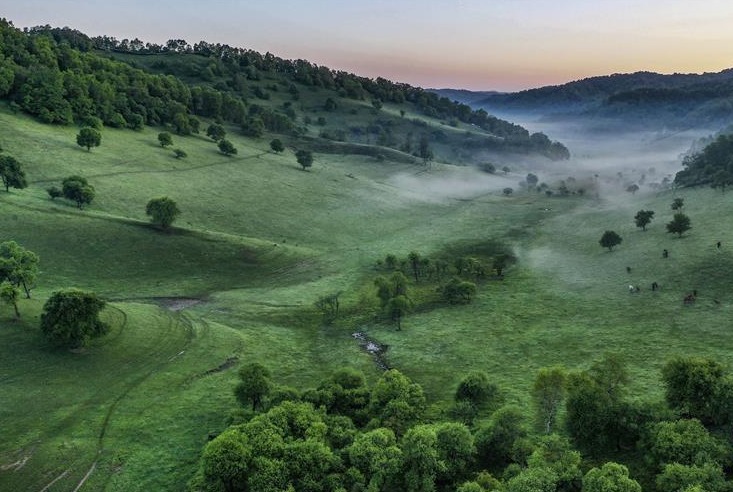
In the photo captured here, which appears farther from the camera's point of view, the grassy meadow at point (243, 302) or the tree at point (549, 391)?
the grassy meadow at point (243, 302)

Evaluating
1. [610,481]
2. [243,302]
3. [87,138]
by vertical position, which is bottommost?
[243,302]

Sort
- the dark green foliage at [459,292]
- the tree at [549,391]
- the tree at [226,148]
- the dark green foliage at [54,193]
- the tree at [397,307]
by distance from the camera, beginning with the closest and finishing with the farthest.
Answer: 1. the tree at [549,391]
2. the tree at [397,307]
3. the dark green foliage at [459,292]
4. the dark green foliage at [54,193]
5. the tree at [226,148]

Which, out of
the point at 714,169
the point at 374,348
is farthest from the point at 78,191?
the point at 714,169

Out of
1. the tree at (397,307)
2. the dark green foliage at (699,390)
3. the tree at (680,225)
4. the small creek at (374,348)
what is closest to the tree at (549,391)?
the dark green foliage at (699,390)

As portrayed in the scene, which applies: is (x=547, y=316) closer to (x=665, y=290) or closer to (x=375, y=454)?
(x=665, y=290)

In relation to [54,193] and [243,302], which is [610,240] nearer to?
[243,302]

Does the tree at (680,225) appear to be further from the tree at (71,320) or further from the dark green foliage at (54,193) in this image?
the dark green foliage at (54,193)

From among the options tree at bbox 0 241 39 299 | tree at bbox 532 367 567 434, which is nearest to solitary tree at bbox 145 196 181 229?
tree at bbox 0 241 39 299
